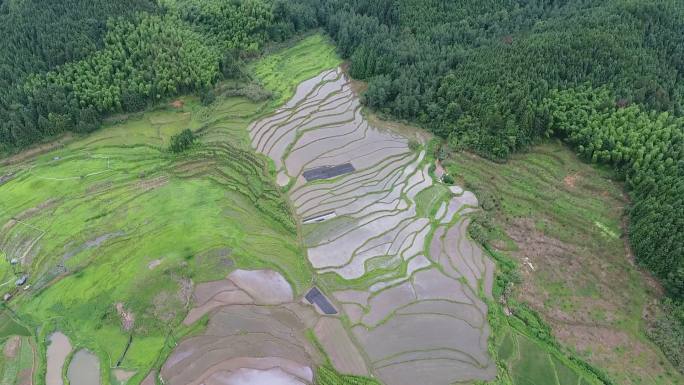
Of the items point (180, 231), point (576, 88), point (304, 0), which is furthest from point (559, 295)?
point (304, 0)

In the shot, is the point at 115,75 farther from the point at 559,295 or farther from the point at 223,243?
the point at 559,295

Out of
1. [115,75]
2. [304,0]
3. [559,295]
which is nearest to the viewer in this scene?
[559,295]

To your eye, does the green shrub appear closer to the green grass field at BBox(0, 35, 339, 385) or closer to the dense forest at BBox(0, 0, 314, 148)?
the green grass field at BBox(0, 35, 339, 385)

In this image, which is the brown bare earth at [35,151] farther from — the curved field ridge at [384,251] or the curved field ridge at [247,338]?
the curved field ridge at [247,338]

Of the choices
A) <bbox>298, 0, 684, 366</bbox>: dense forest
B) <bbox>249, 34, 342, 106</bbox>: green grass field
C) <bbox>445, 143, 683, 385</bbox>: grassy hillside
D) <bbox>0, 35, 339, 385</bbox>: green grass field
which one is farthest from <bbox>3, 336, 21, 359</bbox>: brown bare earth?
<bbox>298, 0, 684, 366</bbox>: dense forest

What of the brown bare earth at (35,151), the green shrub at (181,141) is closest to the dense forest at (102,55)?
Result: the brown bare earth at (35,151)

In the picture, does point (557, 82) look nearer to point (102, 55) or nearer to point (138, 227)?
point (138, 227)
